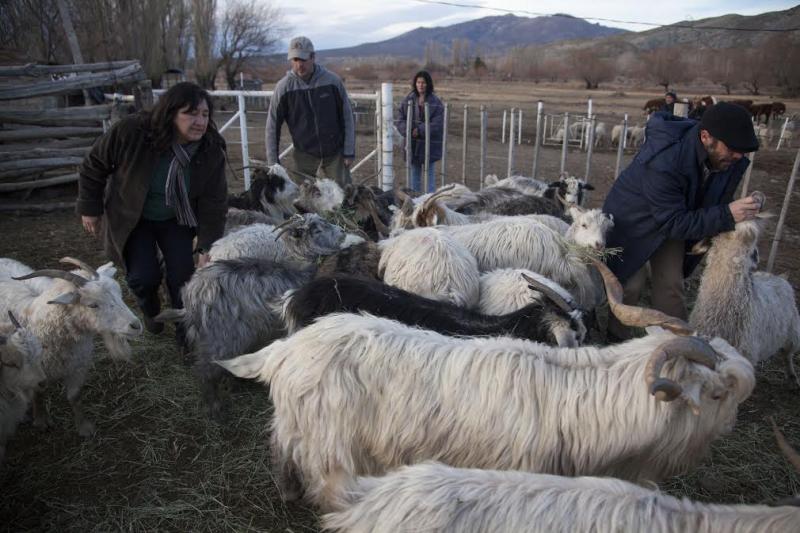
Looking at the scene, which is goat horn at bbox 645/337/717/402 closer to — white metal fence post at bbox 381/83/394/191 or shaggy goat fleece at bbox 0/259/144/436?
shaggy goat fleece at bbox 0/259/144/436

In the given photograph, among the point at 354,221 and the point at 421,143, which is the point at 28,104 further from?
the point at 354,221

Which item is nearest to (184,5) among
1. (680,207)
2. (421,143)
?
(421,143)

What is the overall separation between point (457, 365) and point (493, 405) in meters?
0.22

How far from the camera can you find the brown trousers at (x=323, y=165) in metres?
6.56

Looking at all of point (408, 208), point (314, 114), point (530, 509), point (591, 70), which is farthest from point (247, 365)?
point (591, 70)

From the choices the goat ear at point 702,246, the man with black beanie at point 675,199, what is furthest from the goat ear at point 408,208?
the goat ear at point 702,246

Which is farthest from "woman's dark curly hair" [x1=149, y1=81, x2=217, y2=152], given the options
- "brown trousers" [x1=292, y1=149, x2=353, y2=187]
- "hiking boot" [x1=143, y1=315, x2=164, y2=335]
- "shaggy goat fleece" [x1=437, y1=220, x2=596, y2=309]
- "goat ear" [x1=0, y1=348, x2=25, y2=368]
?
"brown trousers" [x1=292, y1=149, x2=353, y2=187]

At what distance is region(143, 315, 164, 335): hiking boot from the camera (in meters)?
4.52

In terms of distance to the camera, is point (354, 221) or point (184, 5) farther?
point (184, 5)

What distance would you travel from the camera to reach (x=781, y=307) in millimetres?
3926

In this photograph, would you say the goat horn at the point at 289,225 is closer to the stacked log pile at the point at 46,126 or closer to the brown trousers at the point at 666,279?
the brown trousers at the point at 666,279

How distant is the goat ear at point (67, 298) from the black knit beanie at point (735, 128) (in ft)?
13.5

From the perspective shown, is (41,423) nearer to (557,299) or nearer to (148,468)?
(148,468)

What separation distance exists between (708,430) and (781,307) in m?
2.26
